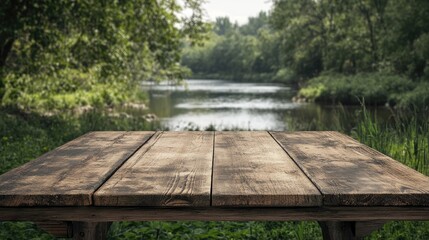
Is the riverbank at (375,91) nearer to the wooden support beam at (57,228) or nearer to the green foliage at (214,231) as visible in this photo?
the green foliage at (214,231)

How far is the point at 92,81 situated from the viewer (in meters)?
11.8

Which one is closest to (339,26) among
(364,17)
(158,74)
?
(364,17)

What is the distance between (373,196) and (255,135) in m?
1.65

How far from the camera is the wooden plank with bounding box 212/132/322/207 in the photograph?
5.10 feet

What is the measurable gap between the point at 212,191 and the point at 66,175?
61 cm

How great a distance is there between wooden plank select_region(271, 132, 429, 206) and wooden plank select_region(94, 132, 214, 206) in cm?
40

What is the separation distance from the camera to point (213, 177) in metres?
1.81

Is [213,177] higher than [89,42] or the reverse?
the reverse

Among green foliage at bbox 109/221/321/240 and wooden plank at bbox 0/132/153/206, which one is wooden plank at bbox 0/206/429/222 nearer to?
wooden plank at bbox 0/132/153/206

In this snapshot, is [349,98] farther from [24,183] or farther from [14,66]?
[24,183]

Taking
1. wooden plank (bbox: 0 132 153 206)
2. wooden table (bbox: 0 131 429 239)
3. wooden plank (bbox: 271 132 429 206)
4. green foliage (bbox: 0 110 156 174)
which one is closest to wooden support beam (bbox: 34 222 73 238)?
wooden table (bbox: 0 131 429 239)

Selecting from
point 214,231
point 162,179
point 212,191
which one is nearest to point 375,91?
point 214,231

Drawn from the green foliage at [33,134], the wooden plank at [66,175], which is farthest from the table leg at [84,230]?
the green foliage at [33,134]

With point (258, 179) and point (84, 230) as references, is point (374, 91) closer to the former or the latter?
point (258, 179)
